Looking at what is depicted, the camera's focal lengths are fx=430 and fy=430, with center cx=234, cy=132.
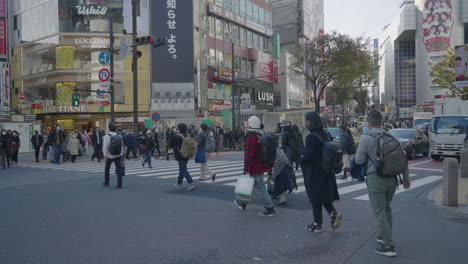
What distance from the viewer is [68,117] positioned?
136ft

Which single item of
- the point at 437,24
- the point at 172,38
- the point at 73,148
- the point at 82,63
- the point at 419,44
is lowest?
the point at 73,148

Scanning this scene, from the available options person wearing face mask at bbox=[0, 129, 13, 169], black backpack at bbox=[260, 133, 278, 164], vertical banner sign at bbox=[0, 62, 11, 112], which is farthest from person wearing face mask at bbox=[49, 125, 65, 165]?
vertical banner sign at bbox=[0, 62, 11, 112]

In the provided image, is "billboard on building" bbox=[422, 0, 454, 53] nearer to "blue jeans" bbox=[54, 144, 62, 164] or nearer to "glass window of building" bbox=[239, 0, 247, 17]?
"glass window of building" bbox=[239, 0, 247, 17]

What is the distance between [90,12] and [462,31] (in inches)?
2452

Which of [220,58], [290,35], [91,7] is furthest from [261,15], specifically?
[91,7]

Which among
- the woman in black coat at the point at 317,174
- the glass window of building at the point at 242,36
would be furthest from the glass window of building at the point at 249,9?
the woman in black coat at the point at 317,174

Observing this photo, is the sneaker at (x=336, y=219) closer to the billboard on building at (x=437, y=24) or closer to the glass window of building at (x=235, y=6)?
the glass window of building at (x=235, y=6)

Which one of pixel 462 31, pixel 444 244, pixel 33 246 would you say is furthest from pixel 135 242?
pixel 462 31

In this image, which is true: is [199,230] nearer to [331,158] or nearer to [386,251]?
[331,158]

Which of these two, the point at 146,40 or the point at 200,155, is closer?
the point at 200,155

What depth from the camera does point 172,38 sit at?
40094mm

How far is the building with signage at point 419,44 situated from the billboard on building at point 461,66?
59413mm

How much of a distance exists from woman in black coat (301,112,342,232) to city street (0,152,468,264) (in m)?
0.47

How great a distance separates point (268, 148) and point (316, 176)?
149 cm
